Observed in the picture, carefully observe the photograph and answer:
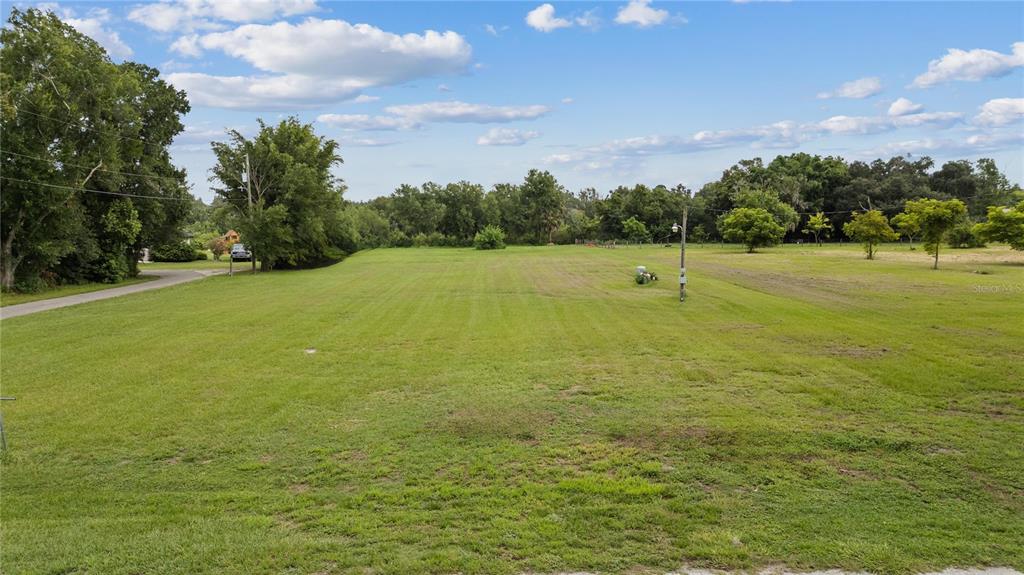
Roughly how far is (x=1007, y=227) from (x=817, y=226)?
3023cm

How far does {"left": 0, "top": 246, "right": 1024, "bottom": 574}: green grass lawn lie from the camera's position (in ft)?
14.5

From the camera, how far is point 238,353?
39.5 feet

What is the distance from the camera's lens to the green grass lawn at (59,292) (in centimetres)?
2214

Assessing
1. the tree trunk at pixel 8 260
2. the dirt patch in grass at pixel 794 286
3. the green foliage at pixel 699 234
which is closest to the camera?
the dirt patch in grass at pixel 794 286

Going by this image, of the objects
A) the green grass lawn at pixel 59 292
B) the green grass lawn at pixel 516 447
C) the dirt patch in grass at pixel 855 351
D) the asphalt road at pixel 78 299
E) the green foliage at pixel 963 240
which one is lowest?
the green grass lawn at pixel 516 447

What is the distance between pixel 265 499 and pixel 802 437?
19.3 feet

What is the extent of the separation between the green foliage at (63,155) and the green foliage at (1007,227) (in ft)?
159

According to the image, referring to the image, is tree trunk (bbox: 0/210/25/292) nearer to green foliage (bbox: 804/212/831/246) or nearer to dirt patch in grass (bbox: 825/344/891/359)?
dirt patch in grass (bbox: 825/344/891/359)

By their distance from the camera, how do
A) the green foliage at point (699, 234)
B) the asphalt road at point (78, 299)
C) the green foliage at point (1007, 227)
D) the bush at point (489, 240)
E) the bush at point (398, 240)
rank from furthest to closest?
the bush at point (398, 240) → the green foliage at point (699, 234) → the bush at point (489, 240) → the green foliage at point (1007, 227) → the asphalt road at point (78, 299)

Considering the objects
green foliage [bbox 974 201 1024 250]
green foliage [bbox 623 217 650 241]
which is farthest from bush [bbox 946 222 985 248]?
green foliage [bbox 623 217 650 241]

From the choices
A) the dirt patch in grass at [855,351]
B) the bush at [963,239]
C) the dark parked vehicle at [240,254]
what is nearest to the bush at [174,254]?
the dark parked vehicle at [240,254]

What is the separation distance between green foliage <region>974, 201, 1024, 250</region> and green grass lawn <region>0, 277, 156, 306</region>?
49.1m

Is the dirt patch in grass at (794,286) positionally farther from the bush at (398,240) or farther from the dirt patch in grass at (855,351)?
the bush at (398,240)

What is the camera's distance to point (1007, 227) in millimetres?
34094
